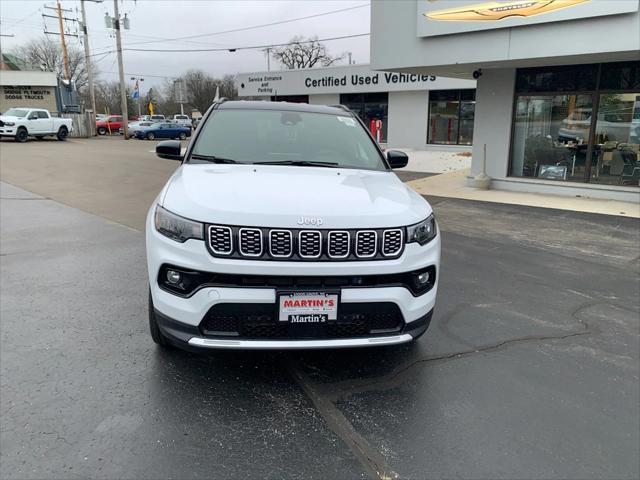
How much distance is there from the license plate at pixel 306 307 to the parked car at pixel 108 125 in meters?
43.8

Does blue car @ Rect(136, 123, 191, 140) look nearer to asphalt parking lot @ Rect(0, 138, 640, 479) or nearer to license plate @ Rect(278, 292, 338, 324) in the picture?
asphalt parking lot @ Rect(0, 138, 640, 479)

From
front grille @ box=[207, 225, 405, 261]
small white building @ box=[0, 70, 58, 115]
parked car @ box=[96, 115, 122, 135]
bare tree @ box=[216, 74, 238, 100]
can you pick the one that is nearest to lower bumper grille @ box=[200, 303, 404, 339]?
front grille @ box=[207, 225, 405, 261]

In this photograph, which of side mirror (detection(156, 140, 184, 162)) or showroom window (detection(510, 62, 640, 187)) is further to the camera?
showroom window (detection(510, 62, 640, 187))

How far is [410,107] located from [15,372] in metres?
26.1

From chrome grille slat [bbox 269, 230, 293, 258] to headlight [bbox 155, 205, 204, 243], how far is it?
15.9 inches

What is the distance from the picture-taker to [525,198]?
40.1 feet

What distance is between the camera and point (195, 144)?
4293mm

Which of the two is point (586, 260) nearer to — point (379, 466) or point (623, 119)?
point (379, 466)

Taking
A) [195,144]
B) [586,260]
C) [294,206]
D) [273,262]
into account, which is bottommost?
[586,260]

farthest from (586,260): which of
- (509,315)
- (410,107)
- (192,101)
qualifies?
(192,101)

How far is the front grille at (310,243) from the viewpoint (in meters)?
2.87

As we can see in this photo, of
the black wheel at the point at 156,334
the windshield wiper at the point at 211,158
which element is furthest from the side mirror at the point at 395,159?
the black wheel at the point at 156,334

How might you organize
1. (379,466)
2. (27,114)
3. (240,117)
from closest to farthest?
(379,466)
(240,117)
(27,114)

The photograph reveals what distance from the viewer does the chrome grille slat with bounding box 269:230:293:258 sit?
9.35 ft
